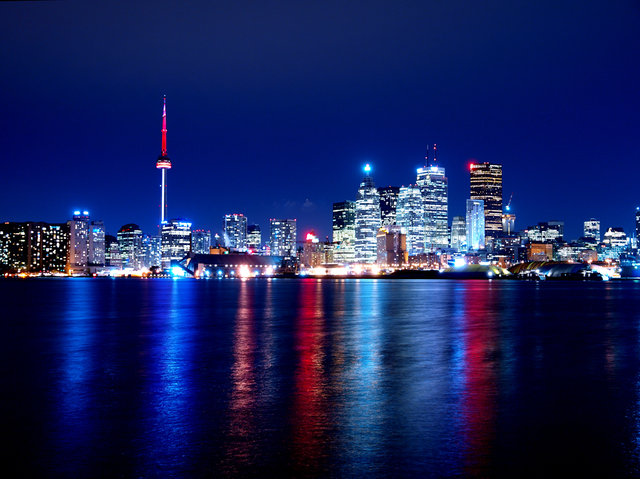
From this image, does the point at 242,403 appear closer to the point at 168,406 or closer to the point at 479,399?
the point at 168,406

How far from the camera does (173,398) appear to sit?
17.8 metres

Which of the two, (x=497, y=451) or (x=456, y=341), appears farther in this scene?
(x=456, y=341)

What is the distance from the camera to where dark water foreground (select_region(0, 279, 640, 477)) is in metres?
11.9

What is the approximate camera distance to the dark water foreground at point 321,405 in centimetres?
1185

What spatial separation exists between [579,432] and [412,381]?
286 inches

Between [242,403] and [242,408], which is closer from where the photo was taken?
[242,408]

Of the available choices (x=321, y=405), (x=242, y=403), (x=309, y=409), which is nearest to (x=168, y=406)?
(x=242, y=403)

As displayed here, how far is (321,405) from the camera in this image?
1683 cm

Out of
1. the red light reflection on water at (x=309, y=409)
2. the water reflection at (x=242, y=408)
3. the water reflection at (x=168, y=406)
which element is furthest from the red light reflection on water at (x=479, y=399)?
the water reflection at (x=168, y=406)

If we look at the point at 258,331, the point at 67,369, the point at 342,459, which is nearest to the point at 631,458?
the point at 342,459

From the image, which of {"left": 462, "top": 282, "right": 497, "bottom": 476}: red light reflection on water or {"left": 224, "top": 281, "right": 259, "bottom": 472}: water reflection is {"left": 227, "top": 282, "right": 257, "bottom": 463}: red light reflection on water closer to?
{"left": 224, "top": 281, "right": 259, "bottom": 472}: water reflection

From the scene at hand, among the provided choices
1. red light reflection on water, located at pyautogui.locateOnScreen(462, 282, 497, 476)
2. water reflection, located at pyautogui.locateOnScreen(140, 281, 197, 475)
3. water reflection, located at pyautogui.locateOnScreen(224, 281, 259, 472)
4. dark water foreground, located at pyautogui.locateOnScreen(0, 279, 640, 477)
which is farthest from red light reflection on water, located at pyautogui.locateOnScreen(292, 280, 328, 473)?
red light reflection on water, located at pyautogui.locateOnScreen(462, 282, 497, 476)

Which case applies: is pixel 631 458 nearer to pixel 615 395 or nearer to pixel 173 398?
pixel 615 395

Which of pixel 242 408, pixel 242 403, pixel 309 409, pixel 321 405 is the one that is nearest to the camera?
pixel 309 409
